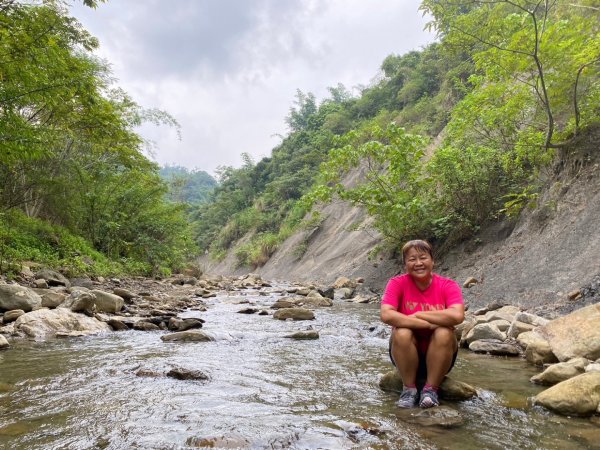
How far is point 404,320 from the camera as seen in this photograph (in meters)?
3.32

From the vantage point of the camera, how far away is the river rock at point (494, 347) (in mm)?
4980

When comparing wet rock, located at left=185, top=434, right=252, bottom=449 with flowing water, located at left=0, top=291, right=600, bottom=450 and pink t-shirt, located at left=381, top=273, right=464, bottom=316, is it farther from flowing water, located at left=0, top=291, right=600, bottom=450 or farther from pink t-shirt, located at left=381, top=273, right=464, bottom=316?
pink t-shirt, located at left=381, top=273, right=464, bottom=316

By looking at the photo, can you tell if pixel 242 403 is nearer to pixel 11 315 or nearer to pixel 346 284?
pixel 11 315

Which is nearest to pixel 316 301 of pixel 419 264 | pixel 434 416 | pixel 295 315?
pixel 295 315

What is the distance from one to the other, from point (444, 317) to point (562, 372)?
1329 millimetres

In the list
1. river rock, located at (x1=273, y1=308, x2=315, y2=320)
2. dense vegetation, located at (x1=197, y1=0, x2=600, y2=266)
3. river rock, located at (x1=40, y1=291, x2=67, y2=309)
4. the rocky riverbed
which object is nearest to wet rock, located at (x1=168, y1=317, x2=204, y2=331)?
the rocky riverbed

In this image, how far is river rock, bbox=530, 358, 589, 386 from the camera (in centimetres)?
361

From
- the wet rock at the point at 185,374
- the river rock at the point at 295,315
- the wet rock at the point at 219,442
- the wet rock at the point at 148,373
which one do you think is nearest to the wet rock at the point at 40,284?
the river rock at the point at 295,315

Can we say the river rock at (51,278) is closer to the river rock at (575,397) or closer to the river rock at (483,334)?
the river rock at (483,334)

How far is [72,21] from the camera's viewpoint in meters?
11.1

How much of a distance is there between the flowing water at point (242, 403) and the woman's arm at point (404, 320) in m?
0.61

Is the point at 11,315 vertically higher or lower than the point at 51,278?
lower

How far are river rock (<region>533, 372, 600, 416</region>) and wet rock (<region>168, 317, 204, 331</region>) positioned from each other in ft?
17.0

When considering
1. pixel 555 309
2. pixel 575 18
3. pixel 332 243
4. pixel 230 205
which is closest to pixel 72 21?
pixel 575 18
